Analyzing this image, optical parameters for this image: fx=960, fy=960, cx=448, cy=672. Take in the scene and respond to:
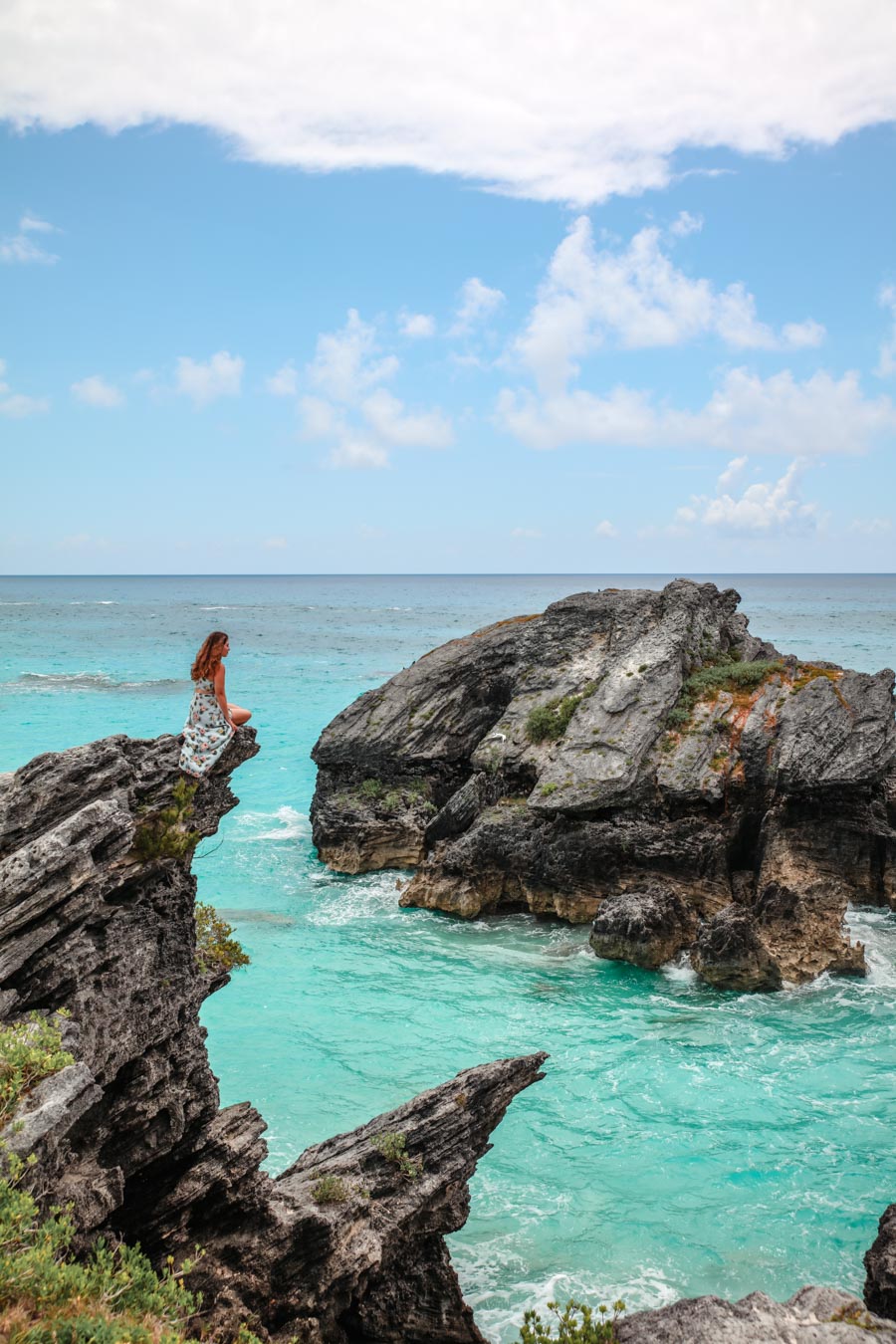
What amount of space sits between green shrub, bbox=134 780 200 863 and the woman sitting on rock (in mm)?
467

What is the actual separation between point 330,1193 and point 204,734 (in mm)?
5938

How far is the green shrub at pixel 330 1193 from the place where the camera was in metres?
11.9

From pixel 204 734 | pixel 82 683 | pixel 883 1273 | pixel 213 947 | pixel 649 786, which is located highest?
pixel 204 734

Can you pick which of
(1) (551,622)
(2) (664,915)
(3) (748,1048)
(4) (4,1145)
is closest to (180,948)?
(4) (4,1145)

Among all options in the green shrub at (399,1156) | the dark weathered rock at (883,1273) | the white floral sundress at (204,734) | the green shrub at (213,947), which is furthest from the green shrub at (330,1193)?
the dark weathered rock at (883,1273)

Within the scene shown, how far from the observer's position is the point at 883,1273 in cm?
1291

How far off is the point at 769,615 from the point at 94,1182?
→ 588ft

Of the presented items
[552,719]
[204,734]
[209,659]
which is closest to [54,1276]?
[204,734]

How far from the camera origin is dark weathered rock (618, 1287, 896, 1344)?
9.88 meters

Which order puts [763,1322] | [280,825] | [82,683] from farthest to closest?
[82,683] → [280,825] → [763,1322]

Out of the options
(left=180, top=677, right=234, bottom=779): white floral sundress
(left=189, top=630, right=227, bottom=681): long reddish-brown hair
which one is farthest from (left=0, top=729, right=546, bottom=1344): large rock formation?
(left=189, top=630, right=227, bottom=681): long reddish-brown hair

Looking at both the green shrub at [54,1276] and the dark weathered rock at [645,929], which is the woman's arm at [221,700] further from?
the dark weathered rock at [645,929]

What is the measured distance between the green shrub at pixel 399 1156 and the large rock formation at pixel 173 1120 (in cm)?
3

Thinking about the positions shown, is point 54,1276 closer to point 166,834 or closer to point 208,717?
point 166,834
